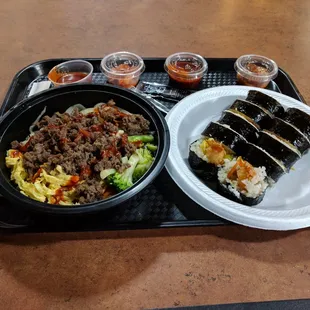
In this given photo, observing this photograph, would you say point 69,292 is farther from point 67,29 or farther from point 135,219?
point 67,29

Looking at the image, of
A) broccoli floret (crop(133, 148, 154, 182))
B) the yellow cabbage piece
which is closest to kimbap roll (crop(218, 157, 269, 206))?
broccoli floret (crop(133, 148, 154, 182))

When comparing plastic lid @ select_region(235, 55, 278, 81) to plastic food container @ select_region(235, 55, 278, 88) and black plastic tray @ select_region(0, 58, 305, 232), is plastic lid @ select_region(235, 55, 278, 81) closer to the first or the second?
plastic food container @ select_region(235, 55, 278, 88)

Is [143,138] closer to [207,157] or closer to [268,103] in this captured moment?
[207,157]

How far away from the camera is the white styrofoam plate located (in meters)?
1.18

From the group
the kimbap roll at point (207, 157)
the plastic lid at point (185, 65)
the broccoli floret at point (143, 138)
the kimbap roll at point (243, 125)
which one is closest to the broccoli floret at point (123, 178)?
the broccoli floret at point (143, 138)

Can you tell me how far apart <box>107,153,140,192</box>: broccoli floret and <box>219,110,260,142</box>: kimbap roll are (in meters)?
0.53

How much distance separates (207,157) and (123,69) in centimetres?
79

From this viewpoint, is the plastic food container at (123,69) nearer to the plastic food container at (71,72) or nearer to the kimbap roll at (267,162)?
the plastic food container at (71,72)

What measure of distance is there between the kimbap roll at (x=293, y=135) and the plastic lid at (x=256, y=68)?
43 cm

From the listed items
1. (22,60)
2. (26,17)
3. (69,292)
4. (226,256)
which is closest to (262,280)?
(226,256)

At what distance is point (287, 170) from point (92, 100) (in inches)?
38.1

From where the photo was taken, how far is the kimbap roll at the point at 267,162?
4.57 ft

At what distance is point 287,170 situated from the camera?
4.78ft

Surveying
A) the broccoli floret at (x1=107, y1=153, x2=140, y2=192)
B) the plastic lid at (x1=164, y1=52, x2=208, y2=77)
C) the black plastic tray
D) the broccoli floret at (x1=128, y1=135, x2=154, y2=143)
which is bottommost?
the black plastic tray
